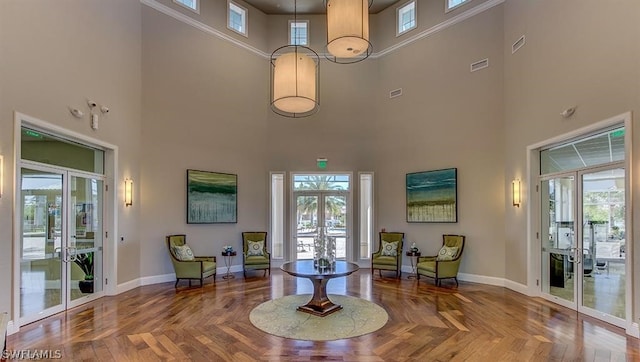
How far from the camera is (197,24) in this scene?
27.0ft

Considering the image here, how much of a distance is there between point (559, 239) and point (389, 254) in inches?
136

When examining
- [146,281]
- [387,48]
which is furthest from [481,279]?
[146,281]

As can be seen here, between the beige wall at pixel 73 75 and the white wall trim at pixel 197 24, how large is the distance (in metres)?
0.39

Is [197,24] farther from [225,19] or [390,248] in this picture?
[390,248]

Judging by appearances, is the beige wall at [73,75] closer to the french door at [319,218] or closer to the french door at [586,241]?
the french door at [319,218]

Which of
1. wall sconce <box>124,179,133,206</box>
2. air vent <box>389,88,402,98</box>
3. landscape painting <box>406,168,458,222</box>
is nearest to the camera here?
wall sconce <box>124,179,133,206</box>

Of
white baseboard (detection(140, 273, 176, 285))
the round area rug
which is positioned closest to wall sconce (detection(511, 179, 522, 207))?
the round area rug

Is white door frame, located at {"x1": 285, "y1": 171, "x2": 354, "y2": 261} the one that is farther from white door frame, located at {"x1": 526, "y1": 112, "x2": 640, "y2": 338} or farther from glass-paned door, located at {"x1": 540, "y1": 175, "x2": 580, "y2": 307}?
glass-paned door, located at {"x1": 540, "y1": 175, "x2": 580, "y2": 307}

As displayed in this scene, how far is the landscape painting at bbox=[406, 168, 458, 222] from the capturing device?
26.3 ft

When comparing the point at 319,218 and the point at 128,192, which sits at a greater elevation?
the point at 128,192

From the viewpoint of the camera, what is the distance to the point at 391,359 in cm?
383

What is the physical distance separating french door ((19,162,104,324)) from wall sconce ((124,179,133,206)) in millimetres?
411

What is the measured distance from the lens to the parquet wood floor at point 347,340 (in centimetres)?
396

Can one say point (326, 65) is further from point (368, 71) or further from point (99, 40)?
point (99, 40)
